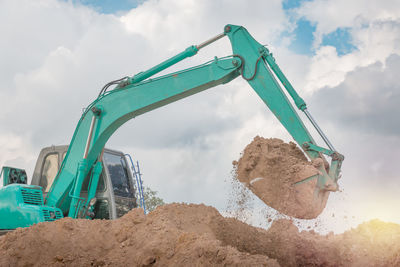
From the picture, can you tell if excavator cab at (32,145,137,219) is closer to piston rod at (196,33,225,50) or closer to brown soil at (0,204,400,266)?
brown soil at (0,204,400,266)

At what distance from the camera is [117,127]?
7.19 meters

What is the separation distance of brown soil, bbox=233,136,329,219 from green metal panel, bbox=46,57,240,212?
1380mm

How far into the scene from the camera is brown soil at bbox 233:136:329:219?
5.46m

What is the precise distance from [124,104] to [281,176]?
2992 millimetres

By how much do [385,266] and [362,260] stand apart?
292 millimetres

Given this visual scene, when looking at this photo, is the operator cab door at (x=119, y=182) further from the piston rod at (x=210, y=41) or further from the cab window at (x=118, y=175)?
the piston rod at (x=210, y=41)

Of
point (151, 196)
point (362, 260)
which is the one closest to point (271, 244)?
point (362, 260)

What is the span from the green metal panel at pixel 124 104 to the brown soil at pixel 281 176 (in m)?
1.38

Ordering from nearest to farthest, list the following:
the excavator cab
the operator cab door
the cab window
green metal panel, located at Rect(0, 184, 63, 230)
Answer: green metal panel, located at Rect(0, 184, 63, 230), the excavator cab, the operator cab door, the cab window

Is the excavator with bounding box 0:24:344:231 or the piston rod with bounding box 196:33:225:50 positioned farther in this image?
the piston rod with bounding box 196:33:225:50

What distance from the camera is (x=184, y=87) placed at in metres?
6.68

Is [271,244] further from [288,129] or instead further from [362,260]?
[288,129]

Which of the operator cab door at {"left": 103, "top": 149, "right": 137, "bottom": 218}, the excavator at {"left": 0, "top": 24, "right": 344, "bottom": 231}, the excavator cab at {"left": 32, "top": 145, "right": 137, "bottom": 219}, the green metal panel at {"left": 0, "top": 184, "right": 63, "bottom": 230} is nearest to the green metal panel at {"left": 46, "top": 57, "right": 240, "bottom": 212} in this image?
the excavator at {"left": 0, "top": 24, "right": 344, "bottom": 231}

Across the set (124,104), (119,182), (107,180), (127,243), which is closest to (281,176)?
(127,243)
